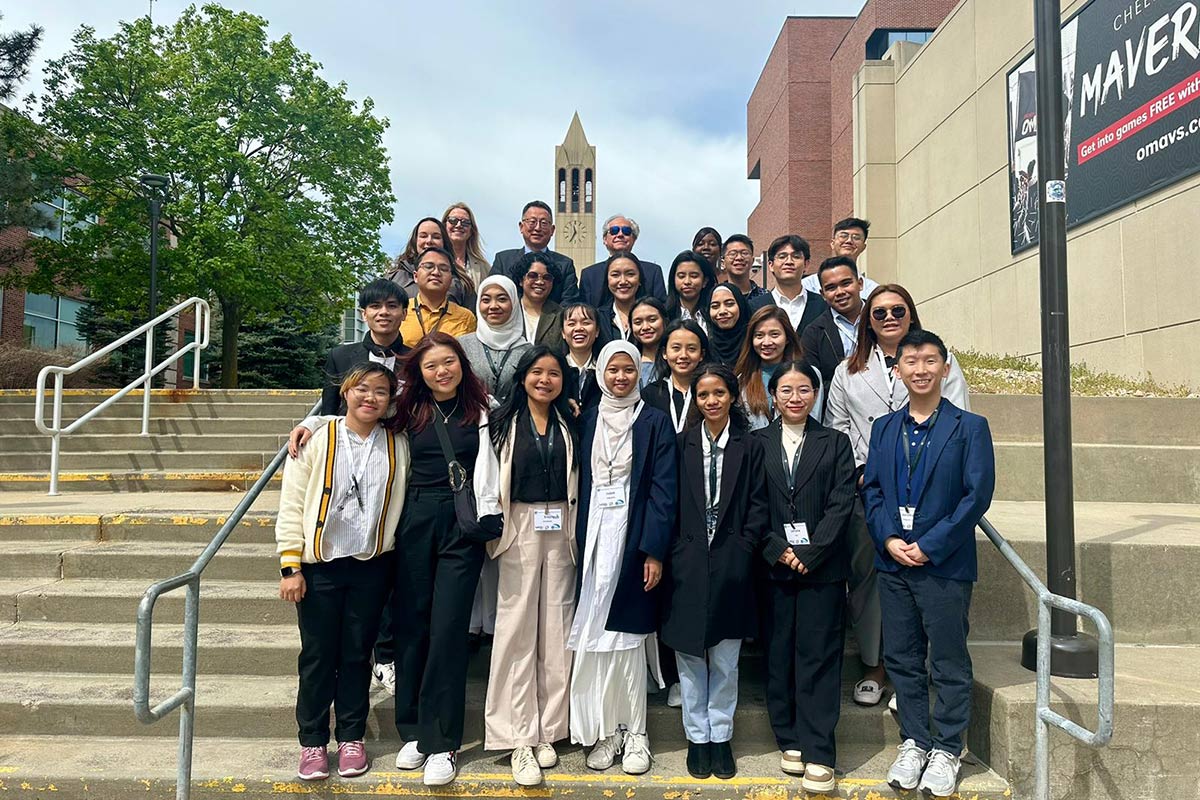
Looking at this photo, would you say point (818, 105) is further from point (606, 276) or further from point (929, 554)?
point (929, 554)

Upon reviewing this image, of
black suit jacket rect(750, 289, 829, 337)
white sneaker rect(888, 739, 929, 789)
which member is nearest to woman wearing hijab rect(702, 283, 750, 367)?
black suit jacket rect(750, 289, 829, 337)

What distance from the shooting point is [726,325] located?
4.22 m

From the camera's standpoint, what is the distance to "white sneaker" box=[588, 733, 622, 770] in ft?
11.1

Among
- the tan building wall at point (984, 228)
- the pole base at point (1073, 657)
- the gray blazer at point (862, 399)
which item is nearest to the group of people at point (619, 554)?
the gray blazer at point (862, 399)

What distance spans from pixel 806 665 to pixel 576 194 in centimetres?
5139

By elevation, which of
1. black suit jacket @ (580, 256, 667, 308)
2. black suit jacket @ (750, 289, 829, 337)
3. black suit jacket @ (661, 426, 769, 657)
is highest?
black suit jacket @ (580, 256, 667, 308)

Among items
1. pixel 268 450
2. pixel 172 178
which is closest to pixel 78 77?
pixel 172 178

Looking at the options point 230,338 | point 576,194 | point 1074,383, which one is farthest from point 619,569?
point 576,194

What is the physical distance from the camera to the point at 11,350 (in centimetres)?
1211

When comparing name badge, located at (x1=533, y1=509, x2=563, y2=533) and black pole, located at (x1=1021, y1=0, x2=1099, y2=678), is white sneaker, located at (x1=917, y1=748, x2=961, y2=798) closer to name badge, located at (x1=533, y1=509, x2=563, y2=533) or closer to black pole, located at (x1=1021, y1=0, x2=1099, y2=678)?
black pole, located at (x1=1021, y1=0, x2=1099, y2=678)

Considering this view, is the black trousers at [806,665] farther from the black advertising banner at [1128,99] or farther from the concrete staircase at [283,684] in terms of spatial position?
the black advertising banner at [1128,99]

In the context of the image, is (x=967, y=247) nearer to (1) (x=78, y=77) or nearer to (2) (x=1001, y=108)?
(2) (x=1001, y=108)

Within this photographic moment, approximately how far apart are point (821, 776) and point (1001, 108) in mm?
14643

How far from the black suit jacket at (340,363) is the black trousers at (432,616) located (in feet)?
2.64
